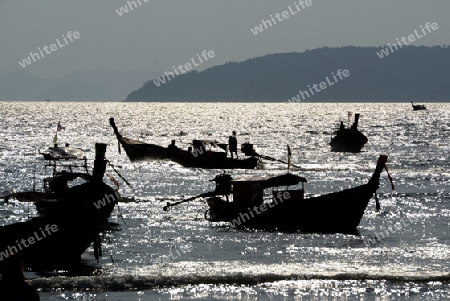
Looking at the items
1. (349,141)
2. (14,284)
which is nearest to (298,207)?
(14,284)

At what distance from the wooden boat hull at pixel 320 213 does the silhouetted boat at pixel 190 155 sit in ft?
115

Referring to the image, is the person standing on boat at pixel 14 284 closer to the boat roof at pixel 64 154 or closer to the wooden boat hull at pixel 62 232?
the wooden boat hull at pixel 62 232

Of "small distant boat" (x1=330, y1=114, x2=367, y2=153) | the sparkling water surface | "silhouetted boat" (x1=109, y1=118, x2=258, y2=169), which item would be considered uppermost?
"silhouetted boat" (x1=109, y1=118, x2=258, y2=169)

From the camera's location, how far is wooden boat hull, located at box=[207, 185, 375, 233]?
41094 millimetres

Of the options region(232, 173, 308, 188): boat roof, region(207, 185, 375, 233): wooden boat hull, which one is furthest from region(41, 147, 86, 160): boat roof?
region(232, 173, 308, 188): boat roof

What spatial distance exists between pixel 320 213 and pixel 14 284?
30191mm

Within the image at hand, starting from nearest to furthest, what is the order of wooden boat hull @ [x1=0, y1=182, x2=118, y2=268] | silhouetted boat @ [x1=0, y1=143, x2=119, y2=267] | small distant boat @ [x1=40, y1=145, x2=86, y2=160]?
silhouetted boat @ [x1=0, y1=143, x2=119, y2=267], wooden boat hull @ [x1=0, y1=182, x2=118, y2=268], small distant boat @ [x1=40, y1=145, x2=86, y2=160]

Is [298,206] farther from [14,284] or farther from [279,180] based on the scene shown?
[14,284]

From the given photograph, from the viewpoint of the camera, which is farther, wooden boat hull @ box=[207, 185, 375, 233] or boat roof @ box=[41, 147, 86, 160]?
boat roof @ box=[41, 147, 86, 160]

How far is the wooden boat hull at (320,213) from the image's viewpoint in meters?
41.1

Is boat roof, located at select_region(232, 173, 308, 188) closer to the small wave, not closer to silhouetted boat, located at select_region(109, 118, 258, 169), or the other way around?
the small wave

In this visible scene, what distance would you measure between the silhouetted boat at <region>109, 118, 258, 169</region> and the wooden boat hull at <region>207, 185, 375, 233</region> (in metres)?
35.0

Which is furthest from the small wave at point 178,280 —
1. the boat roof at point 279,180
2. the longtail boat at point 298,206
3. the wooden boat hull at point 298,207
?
the boat roof at point 279,180

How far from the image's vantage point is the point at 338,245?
38750mm
